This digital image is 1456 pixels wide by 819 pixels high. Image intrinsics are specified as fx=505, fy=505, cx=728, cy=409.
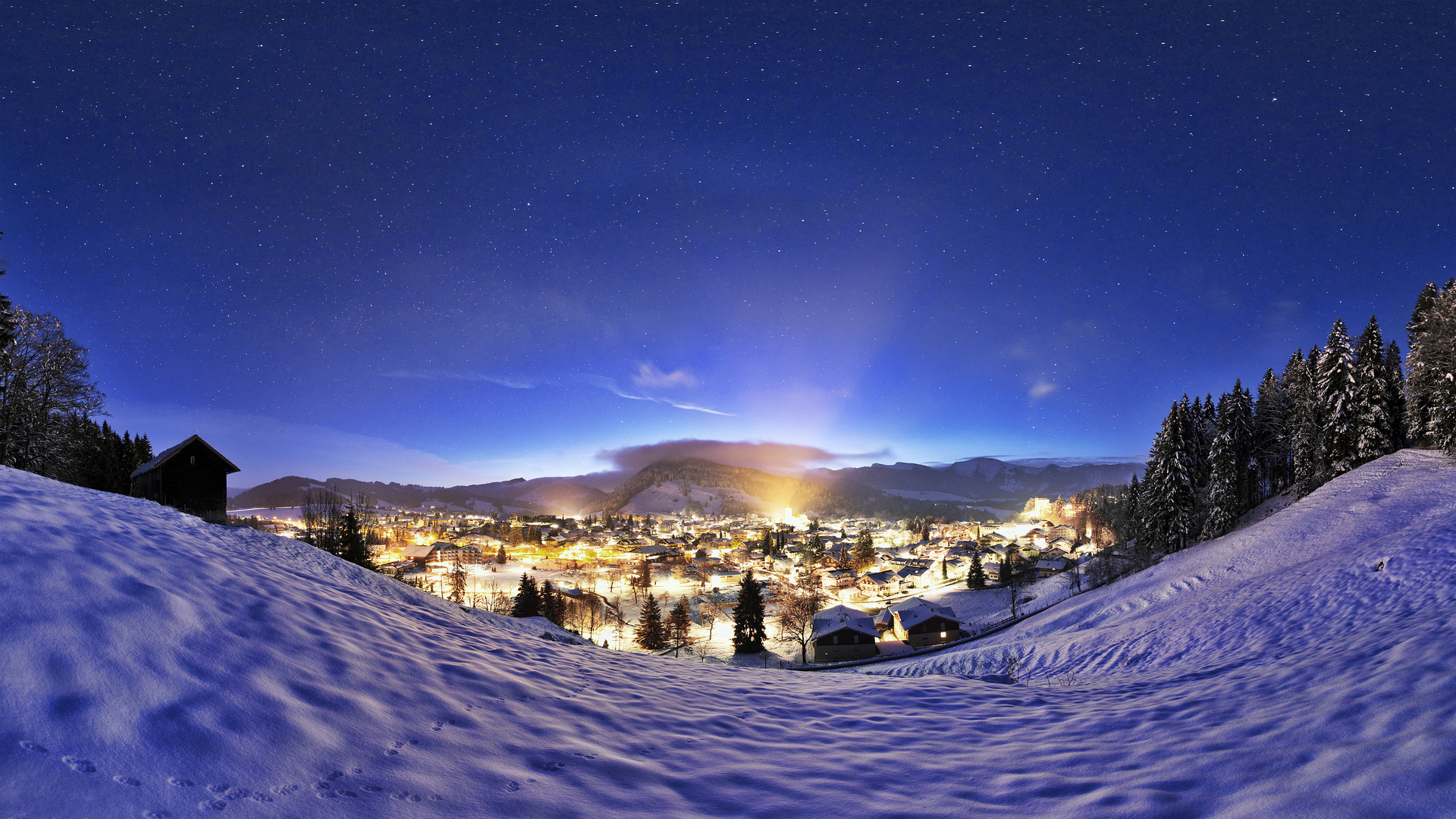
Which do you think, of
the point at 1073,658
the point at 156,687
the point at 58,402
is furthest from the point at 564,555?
the point at 156,687

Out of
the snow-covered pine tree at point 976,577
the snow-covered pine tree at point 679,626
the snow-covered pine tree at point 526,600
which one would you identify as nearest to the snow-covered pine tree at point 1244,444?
the snow-covered pine tree at point 976,577

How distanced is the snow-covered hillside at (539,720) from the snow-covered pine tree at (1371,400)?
4444 centimetres

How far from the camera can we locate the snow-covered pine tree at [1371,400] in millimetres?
36250

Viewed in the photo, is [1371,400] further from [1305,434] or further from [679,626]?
[679,626]

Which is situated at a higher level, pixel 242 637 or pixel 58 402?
pixel 58 402

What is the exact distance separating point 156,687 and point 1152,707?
982 cm

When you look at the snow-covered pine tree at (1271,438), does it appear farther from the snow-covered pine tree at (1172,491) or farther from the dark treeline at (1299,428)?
the snow-covered pine tree at (1172,491)

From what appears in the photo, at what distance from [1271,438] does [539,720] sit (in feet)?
241

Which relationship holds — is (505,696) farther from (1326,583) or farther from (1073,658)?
(1326,583)

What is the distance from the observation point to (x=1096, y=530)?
106875 millimetres

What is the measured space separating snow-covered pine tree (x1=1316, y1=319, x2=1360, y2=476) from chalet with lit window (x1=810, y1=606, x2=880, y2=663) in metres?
37.9

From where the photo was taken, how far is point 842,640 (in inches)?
1898

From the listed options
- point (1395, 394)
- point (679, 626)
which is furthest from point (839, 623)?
point (1395, 394)

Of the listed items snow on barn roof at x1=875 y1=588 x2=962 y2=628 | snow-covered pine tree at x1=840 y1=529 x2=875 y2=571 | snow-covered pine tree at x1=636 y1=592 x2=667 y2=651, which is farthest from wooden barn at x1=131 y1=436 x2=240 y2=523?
snow-covered pine tree at x1=840 y1=529 x2=875 y2=571
